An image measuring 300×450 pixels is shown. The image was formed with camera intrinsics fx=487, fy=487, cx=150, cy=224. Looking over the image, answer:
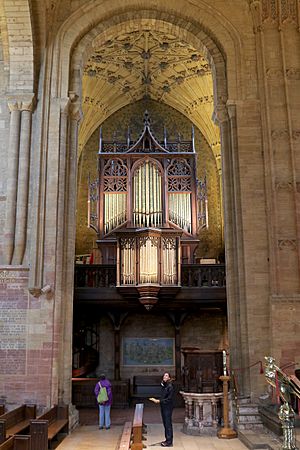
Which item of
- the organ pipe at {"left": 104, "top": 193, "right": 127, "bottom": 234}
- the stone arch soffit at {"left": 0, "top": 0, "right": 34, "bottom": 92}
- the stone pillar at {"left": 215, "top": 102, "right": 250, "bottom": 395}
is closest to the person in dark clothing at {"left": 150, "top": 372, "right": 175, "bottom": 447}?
the stone pillar at {"left": 215, "top": 102, "right": 250, "bottom": 395}

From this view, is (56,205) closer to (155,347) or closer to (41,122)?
(41,122)

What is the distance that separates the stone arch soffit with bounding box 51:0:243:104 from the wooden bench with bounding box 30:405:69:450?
741 cm

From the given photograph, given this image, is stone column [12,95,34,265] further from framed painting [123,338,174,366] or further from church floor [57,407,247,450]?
framed painting [123,338,174,366]

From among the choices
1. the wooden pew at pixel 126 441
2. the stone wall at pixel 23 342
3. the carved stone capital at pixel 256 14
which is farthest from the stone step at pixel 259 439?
the carved stone capital at pixel 256 14

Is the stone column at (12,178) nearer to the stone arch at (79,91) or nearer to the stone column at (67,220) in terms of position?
the stone arch at (79,91)

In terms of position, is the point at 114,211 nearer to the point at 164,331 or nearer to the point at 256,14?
the point at 164,331

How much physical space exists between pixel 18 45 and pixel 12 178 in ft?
11.2

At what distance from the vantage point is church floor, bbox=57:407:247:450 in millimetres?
8500

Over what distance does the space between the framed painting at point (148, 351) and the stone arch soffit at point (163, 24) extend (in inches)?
338

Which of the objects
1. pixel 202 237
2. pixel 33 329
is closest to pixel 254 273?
pixel 33 329

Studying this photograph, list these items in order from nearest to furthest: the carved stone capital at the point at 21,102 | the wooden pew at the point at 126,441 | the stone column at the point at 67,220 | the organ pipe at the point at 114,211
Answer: the wooden pew at the point at 126,441, the stone column at the point at 67,220, the carved stone capital at the point at 21,102, the organ pipe at the point at 114,211

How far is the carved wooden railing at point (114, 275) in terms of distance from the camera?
14.6m

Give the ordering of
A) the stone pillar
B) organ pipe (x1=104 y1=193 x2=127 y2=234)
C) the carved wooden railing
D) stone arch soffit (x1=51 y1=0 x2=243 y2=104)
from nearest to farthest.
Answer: the stone pillar
stone arch soffit (x1=51 y1=0 x2=243 y2=104)
the carved wooden railing
organ pipe (x1=104 y1=193 x2=127 y2=234)

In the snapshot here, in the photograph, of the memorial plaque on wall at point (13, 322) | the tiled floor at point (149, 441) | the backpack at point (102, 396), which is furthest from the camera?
the memorial plaque on wall at point (13, 322)
